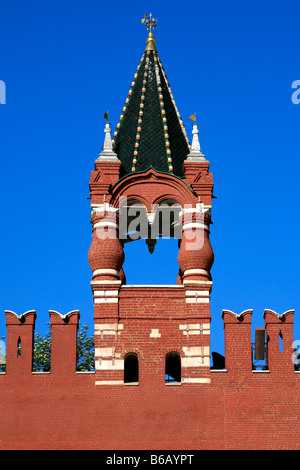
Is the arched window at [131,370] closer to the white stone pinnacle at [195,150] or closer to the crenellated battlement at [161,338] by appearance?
the crenellated battlement at [161,338]

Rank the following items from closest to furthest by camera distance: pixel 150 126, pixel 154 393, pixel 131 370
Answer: pixel 154 393 < pixel 131 370 < pixel 150 126

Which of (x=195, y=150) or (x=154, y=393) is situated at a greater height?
(x=195, y=150)

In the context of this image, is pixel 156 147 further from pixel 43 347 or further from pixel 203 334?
pixel 43 347

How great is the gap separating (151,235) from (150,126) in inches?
135

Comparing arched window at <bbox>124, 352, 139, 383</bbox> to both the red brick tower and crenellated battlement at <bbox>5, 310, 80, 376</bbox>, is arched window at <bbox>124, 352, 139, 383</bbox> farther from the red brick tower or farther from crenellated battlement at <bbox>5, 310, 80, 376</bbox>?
crenellated battlement at <bbox>5, 310, 80, 376</bbox>

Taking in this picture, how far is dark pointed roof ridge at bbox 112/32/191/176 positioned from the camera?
3572cm

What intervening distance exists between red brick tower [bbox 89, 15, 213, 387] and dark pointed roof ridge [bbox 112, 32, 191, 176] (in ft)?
0.10

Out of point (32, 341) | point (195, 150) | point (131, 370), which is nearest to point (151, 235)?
point (195, 150)

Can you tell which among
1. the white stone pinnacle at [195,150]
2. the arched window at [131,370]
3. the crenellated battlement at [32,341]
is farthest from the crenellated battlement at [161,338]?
the white stone pinnacle at [195,150]

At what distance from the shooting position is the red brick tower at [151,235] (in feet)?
107

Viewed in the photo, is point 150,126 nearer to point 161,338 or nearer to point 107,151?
point 107,151

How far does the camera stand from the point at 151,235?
1462 inches

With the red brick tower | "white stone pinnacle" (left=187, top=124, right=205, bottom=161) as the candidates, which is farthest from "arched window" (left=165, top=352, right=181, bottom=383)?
"white stone pinnacle" (left=187, top=124, right=205, bottom=161)

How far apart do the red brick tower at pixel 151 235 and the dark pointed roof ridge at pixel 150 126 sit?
0.10 feet
